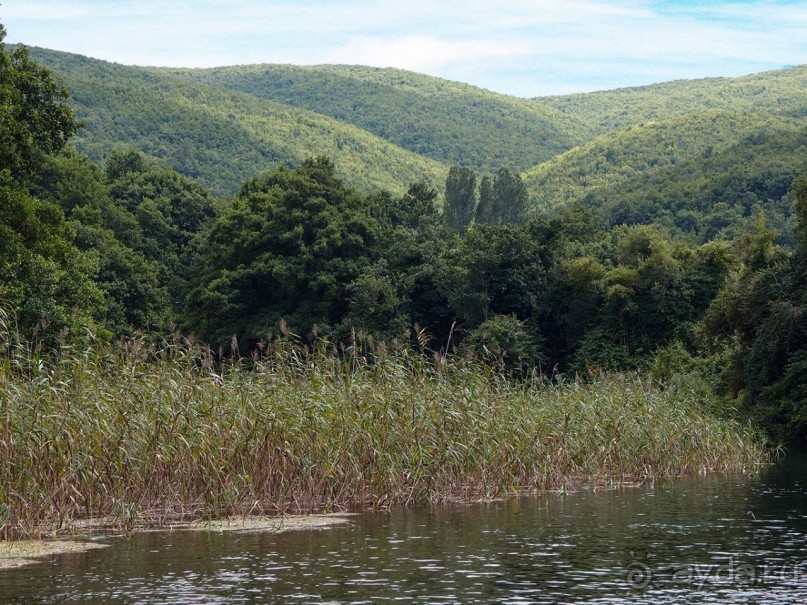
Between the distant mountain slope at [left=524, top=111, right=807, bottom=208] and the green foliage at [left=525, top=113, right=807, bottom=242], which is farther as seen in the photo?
the distant mountain slope at [left=524, top=111, right=807, bottom=208]

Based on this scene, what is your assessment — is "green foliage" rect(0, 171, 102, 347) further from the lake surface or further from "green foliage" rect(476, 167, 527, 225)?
"green foliage" rect(476, 167, 527, 225)

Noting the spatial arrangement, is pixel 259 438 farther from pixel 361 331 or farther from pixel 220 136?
pixel 220 136

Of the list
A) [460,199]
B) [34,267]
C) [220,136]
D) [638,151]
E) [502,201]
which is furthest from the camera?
[638,151]

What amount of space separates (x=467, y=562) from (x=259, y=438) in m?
4.81

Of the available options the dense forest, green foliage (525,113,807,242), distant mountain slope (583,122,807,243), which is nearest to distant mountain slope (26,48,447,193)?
green foliage (525,113,807,242)

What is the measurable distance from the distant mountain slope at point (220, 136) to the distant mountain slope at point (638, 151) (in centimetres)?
2105

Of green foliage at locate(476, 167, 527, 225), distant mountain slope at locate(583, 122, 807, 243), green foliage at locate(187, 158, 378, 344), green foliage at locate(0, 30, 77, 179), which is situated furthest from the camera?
green foliage at locate(476, 167, 527, 225)

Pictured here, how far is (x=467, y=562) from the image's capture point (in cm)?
1541

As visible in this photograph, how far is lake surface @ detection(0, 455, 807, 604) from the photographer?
1347cm

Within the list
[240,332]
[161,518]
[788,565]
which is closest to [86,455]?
[161,518]

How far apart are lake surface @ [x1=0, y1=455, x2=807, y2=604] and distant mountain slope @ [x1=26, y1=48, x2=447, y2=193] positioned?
12808 centimetres

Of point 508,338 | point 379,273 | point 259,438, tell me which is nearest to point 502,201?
point 379,273

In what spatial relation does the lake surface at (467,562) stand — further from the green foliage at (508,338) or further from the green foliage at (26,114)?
the green foliage at (508,338)

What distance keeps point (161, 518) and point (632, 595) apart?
775 centimetres
